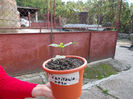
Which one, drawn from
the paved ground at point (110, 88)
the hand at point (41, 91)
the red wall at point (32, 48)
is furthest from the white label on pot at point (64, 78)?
the red wall at point (32, 48)

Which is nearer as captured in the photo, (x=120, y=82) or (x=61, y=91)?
(x=61, y=91)

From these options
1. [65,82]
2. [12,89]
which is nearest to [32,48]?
[12,89]

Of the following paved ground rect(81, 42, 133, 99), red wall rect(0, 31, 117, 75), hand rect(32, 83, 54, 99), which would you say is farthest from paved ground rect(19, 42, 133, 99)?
hand rect(32, 83, 54, 99)

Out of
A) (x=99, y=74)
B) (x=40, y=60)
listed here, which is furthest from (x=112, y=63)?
(x=40, y=60)

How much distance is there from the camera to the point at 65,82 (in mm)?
855

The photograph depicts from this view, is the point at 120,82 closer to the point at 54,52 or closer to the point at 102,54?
the point at 102,54

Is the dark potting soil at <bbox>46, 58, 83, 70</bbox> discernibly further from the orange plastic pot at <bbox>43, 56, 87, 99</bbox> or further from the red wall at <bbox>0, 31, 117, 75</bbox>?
the red wall at <bbox>0, 31, 117, 75</bbox>

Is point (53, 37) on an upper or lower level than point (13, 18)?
lower

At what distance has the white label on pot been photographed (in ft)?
2.77

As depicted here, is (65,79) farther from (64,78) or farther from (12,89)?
(12,89)

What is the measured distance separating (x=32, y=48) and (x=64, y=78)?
2.17 m

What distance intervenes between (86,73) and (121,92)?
3.27 ft

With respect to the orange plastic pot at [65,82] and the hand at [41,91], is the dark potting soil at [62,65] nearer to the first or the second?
the orange plastic pot at [65,82]

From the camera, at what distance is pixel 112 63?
12.7 ft
